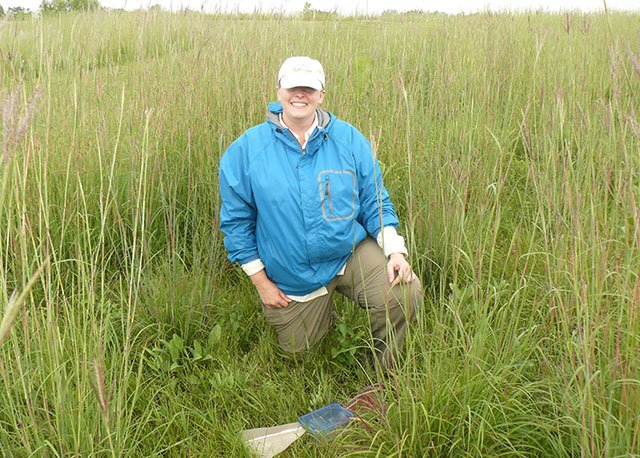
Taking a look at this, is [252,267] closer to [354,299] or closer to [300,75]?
[354,299]

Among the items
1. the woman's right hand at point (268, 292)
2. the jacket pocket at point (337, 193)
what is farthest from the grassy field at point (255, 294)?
the jacket pocket at point (337, 193)

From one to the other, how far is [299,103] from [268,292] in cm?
76

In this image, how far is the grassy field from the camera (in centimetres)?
133

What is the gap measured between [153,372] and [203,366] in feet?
0.61

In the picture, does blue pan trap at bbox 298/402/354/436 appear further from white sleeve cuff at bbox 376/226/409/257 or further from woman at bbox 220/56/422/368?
white sleeve cuff at bbox 376/226/409/257

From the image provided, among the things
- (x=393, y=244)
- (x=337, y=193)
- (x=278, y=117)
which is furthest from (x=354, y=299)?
(x=278, y=117)

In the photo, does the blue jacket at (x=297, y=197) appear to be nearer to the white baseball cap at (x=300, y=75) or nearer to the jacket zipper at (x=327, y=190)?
the jacket zipper at (x=327, y=190)

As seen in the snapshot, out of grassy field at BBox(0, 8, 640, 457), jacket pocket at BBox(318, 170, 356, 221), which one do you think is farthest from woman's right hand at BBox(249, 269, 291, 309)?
jacket pocket at BBox(318, 170, 356, 221)

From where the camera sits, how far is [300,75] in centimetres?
201

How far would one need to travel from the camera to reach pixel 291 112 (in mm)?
2047

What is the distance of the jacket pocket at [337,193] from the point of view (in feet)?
6.72

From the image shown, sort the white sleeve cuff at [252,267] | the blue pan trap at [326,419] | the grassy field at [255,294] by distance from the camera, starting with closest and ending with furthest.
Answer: the grassy field at [255,294]
the blue pan trap at [326,419]
the white sleeve cuff at [252,267]

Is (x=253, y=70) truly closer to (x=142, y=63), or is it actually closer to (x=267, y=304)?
(x=142, y=63)

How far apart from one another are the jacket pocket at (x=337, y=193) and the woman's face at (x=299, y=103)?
229mm
